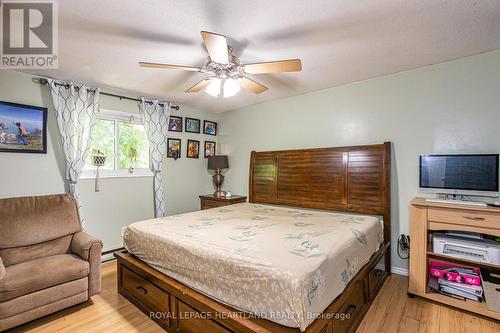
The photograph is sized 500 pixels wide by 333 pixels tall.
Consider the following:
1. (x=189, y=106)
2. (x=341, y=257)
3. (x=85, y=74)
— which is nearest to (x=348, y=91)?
(x=341, y=257)

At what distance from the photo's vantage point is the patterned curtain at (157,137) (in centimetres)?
381

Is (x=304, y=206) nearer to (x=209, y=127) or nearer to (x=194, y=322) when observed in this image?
(x=194, y=322)

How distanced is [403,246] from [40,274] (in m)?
3.68

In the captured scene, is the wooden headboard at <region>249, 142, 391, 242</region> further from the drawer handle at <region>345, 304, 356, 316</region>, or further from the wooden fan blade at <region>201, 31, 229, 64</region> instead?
the wooden fan blade at <region>201, 31, 229, 64</region>

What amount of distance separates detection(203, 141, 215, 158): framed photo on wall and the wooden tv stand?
3550mm

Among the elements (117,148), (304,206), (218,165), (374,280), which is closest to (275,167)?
(304,206)

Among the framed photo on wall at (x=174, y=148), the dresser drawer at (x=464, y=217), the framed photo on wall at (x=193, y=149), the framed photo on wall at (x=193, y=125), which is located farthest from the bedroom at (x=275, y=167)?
the framed photo on wall at (x=193, y=149)

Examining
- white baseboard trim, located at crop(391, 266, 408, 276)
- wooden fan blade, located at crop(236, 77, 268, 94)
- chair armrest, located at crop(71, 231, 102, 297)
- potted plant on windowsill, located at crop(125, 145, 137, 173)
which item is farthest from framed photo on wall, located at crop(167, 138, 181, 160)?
white baseboard trim, located at crop(391, 266, 408, 276)

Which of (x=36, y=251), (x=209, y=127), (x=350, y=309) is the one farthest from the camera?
(x=209, y=127)

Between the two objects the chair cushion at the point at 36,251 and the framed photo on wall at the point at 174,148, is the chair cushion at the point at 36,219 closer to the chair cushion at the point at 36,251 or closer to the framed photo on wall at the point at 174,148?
the chair cushion at the point at 36,251

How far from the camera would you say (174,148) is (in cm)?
421

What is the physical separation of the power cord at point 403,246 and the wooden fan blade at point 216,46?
2782 mm

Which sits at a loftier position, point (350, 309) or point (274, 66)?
point (274, 66)

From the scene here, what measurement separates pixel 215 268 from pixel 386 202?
225cm
